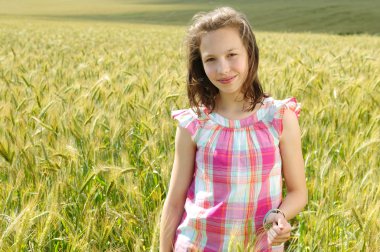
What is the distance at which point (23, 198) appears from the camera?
168cm

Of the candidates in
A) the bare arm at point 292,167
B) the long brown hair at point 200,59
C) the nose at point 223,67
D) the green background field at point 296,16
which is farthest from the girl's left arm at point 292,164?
the green background field at point 296,16

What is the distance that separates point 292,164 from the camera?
171cm

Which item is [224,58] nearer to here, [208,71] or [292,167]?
[208,71]

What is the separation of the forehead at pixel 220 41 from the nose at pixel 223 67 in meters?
0.03

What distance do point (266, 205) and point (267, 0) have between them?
200 ft

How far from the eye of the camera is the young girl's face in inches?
65.1

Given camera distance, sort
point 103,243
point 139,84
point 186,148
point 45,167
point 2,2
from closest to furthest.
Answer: point 103,243 < point 186,148 < point 45,167 < point 139,84 < point 2,2

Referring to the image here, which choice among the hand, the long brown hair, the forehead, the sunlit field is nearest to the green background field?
the sunlit field

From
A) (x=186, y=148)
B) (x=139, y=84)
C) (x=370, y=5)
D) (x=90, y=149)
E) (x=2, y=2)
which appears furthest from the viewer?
(x=2, y=2)

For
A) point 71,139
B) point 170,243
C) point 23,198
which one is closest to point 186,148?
point 170,243

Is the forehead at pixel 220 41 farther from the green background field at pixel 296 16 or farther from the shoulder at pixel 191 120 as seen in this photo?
the green background field at pixel 296 16

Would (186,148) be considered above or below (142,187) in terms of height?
above

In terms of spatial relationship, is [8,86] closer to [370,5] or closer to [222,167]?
[222,167]

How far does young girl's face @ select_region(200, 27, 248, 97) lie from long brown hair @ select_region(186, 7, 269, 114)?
23 millimetres
